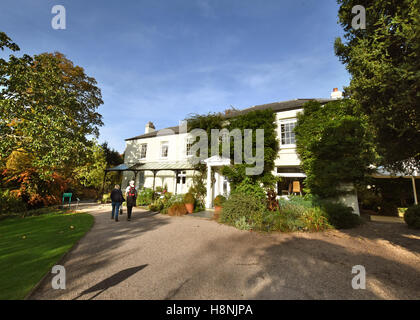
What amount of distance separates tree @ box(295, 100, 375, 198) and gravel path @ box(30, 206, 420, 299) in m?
3.36

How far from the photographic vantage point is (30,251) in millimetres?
4492

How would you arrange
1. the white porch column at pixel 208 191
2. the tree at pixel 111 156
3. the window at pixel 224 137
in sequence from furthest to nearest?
the tree at pixel 111 156 → the window at pixel 224 137 → the white porch column at pixel 208 191

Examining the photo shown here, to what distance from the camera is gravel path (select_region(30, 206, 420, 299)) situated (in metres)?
3.02

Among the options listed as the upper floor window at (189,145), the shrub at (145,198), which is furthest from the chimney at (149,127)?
the shrub at (145,198)

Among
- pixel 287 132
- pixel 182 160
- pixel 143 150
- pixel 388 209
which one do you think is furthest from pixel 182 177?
pixel 388 209

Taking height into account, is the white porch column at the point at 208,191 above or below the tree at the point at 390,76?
below

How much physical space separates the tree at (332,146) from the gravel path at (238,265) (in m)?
3.36

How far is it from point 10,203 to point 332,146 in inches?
716

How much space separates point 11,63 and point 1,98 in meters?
1.64

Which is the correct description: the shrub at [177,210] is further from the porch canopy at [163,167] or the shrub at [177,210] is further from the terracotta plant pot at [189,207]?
the porch canopy at [163,167]

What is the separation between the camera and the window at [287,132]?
1225 centimetres

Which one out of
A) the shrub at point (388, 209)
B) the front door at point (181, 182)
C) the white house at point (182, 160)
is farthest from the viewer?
the front door at point (181, 182)
